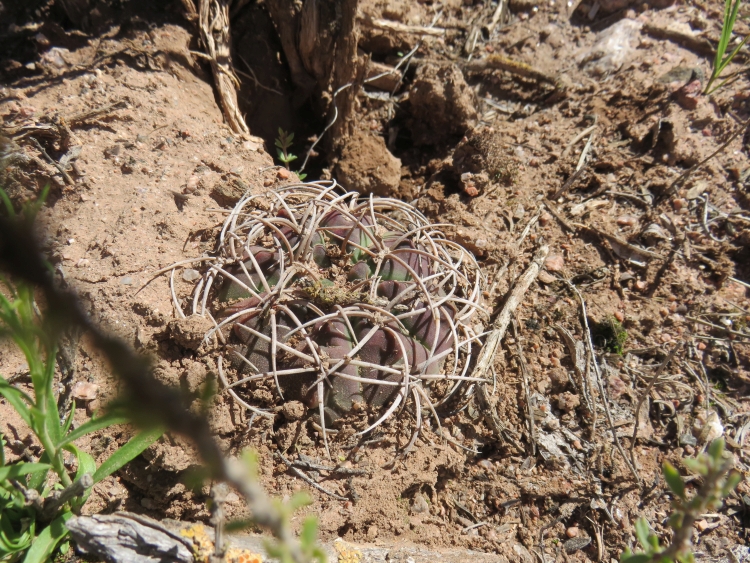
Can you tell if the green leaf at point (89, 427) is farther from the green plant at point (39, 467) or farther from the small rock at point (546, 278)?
the small rock at point (546, 278)

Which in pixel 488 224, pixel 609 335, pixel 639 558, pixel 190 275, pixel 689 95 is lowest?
pixel 639 558

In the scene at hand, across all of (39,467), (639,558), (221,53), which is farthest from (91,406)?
(221,53)

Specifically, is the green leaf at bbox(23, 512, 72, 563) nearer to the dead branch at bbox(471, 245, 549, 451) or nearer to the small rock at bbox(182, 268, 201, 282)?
the small rock at bbox(182, 268, 201, 282)

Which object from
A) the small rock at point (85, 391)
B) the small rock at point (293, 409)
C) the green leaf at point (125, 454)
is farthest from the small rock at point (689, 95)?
the small rock at point (85, 391)

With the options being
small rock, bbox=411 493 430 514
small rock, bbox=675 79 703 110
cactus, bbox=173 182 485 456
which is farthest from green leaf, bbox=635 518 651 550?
small rock, bbox=675 79 703 110

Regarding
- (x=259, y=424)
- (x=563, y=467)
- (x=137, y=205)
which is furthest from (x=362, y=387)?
(x=137, y=205)

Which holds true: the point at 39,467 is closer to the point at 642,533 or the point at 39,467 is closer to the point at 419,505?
the point at 419,505

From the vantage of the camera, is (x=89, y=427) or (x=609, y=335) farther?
(x=609, y=335)
